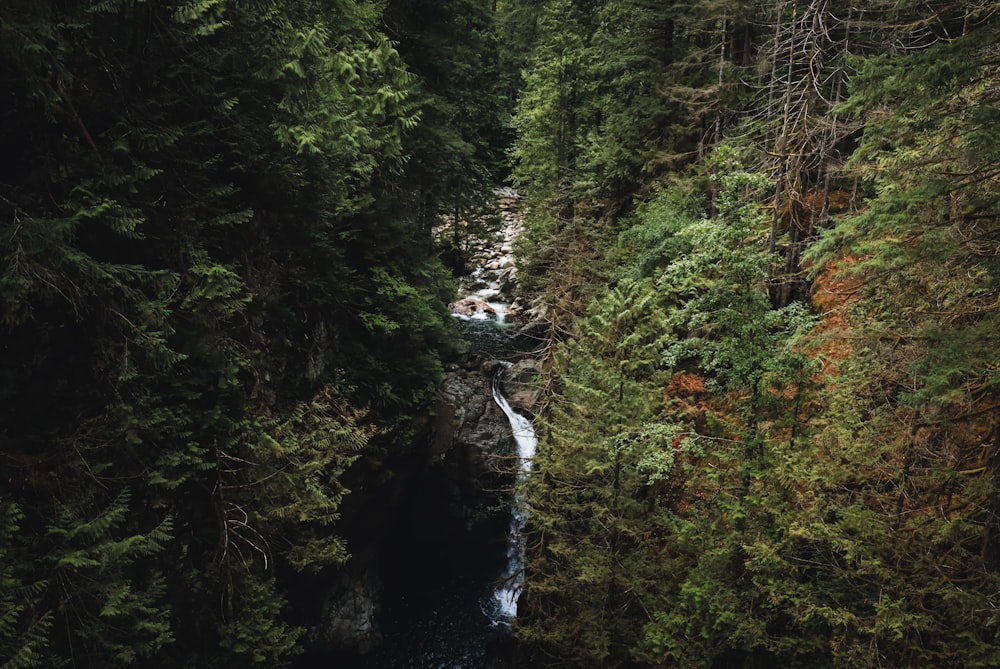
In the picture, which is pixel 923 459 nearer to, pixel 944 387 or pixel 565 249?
pixel 944 387

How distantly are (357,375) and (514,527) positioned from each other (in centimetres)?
876

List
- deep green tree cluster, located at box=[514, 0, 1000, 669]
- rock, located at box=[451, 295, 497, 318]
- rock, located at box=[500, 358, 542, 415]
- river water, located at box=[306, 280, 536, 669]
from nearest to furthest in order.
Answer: deep green tree cluster, located at box=[514, 0, 1000, 669] → river water, located at box=[306, 280, 536, 669] → rock, located at box=[500, 358, 542, 415] → rock, located at box=[451, 295, 497, 318]

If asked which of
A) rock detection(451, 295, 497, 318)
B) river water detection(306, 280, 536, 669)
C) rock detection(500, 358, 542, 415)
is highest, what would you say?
rock detection(451, 295, 497, 318)

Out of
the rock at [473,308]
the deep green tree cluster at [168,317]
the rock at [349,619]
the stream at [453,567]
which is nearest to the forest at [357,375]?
the deep green tree cluster at [168,317]

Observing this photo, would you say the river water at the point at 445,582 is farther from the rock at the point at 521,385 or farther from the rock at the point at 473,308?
the rock at the point at 473,308

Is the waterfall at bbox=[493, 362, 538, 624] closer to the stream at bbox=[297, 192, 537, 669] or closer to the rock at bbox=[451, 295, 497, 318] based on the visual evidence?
the stream at bbox=[297, 192, 537, 669]

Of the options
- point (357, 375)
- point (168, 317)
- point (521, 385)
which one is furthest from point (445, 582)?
point (168, 317)

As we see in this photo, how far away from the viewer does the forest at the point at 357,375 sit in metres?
5.54

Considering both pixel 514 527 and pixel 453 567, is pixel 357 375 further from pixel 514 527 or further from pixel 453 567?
pixel 514 527

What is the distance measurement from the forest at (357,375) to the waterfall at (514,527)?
2.94m

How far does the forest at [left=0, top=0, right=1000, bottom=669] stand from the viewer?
218 inches

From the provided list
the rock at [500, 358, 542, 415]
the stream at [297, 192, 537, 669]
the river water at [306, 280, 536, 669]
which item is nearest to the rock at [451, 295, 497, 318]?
the rock at [500, 358, 542, 415]

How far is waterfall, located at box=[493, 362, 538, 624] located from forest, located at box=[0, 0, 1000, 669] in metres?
2.94

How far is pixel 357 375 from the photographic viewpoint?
1282 cm
